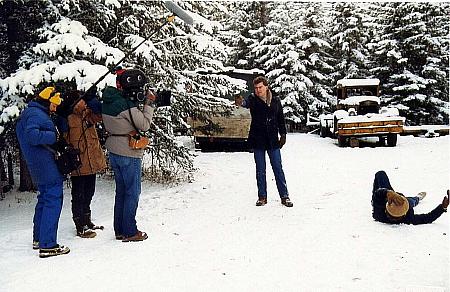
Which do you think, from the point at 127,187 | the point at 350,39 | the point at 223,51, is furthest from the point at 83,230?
the point at 350,39

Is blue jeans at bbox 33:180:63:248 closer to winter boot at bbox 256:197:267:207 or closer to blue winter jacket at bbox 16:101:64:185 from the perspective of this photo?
blue winter jacket at bbox 16:101:64:185

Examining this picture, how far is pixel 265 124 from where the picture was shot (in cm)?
702

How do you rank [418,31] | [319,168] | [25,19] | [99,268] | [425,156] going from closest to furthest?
[99,268] → [25,19] → [319,168] → [425,156] → [418,31]

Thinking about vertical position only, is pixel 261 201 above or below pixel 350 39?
below

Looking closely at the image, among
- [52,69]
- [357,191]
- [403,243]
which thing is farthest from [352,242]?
[52,69]

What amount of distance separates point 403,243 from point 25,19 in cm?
731

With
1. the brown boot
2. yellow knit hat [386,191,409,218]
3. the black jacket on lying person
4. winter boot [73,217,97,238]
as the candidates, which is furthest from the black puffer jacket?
winter boot [73,217,97,238]

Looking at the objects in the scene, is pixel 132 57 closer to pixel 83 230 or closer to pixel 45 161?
pixel 83 230

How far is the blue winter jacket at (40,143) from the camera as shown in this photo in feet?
15.9

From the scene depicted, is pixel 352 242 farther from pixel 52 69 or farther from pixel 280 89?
pixel 280 89

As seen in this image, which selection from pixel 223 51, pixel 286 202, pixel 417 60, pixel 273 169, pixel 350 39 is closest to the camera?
pixel 286 202

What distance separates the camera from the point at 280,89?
2516cm

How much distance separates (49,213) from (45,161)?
567 millimetres

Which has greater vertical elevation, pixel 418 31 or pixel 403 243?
pixel 418 31
